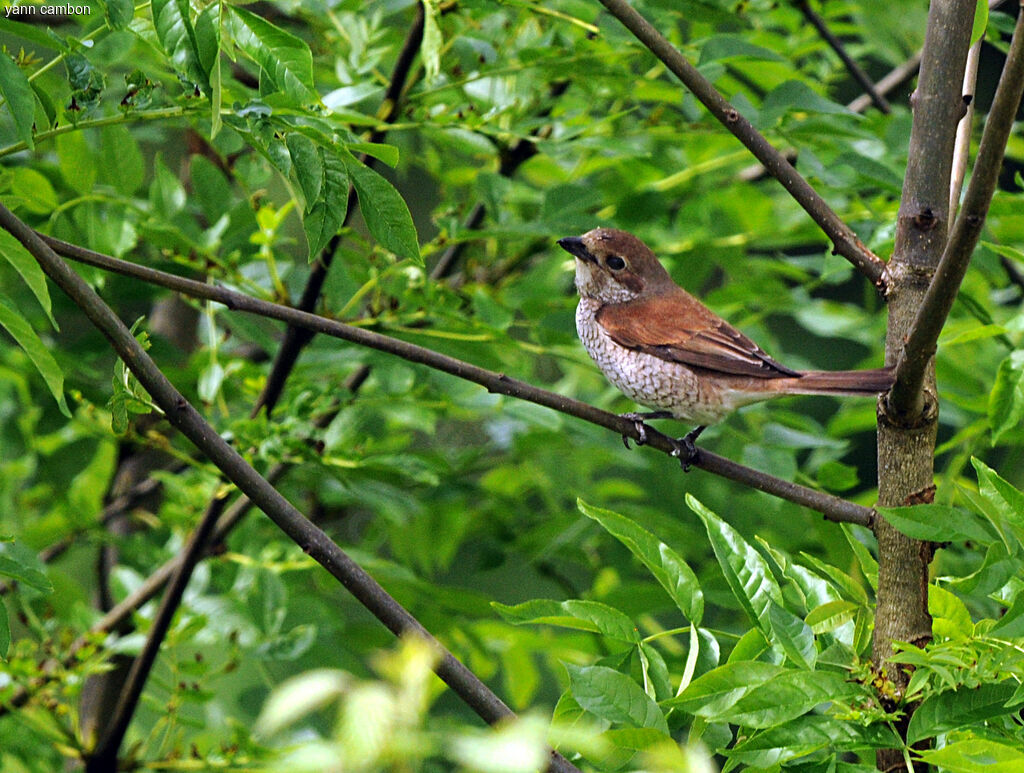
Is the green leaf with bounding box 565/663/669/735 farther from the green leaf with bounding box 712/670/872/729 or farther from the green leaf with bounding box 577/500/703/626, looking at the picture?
the green leaf with bounding box 577/500/703/626

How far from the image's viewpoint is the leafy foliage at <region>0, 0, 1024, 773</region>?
1.57 m

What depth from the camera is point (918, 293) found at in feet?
6.13

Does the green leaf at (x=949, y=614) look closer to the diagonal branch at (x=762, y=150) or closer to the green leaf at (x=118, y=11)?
the diagonal branch at (x=762, y=150)

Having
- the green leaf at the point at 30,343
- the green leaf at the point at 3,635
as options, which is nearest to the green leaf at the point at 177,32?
the green leaf at the point at 30,343

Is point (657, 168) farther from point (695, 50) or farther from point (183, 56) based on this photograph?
point (183, 56)

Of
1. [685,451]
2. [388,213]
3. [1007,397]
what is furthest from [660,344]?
[388,213]

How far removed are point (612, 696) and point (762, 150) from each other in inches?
41.0

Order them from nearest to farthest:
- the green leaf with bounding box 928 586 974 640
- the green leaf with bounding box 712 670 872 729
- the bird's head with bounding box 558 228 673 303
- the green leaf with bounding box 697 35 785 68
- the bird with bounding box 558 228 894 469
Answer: the green leaf with bounding box 712 670 872 729, the green leaf with bounding box 928 586 974 640, the green leaf with bounding box 697 35 785 68, the bird with bounding box 558 228 894 469, the bird's head with bounding box 558 228 673 303

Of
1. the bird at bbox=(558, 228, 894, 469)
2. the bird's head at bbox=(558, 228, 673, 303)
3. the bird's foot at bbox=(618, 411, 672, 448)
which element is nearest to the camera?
the bird's foot at bbox=(618, 411, 672, 448)

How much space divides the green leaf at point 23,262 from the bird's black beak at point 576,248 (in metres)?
1.86

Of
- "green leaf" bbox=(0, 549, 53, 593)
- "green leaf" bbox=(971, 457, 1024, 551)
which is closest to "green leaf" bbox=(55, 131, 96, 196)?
"green leaf" bbox=(0, 549, 53, 593)

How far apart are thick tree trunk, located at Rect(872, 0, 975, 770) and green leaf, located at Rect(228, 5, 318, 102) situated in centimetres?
107

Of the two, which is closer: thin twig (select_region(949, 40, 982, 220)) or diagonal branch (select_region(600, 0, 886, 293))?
diagonal branch (select_region(600, 0, 886, 293))

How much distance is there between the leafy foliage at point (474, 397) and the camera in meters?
1.57
